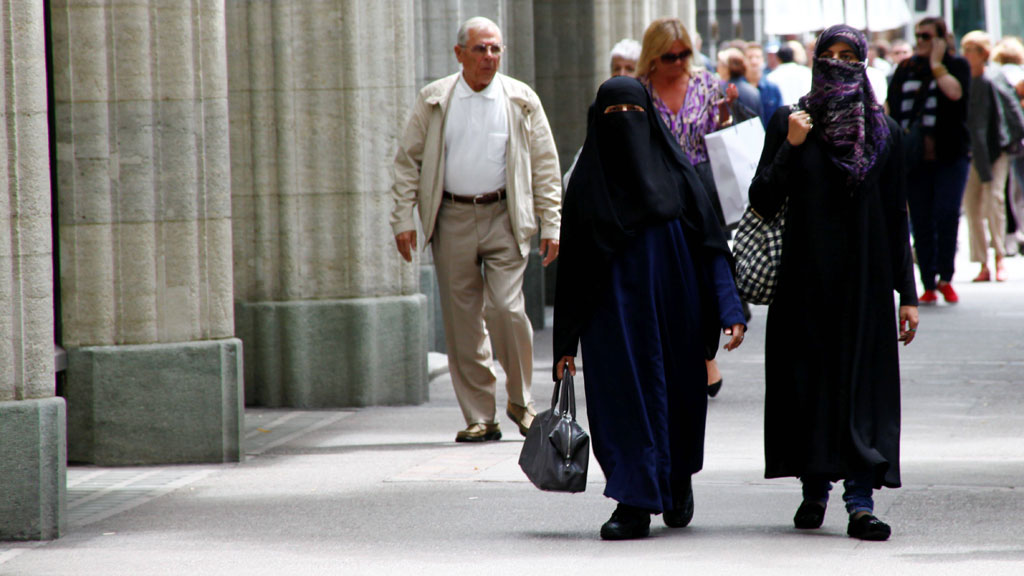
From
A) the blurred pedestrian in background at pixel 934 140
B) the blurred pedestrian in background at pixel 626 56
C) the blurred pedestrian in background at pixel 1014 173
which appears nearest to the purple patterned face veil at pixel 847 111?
the blurred pedestrian in background at pixel 626 56

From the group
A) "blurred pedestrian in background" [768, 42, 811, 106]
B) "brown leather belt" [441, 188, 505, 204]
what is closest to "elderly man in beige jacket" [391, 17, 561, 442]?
"brown leather belt" [441, 188, 505, 204]

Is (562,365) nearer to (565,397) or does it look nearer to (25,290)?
(565,397)

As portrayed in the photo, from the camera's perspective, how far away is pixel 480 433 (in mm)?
9484

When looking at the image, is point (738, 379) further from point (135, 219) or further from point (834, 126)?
point (834, 126)

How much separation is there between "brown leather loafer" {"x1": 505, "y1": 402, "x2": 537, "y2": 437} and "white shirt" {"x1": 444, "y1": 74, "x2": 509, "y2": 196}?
1.07 metres

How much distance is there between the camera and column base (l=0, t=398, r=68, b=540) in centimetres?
698

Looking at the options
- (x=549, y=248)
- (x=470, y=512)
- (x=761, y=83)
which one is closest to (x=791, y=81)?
(x=761, y=83)

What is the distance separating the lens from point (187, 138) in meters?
8.73

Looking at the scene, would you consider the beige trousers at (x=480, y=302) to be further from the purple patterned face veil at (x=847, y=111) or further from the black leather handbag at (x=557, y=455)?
the purple patterned face veil at (x=847, y=111)

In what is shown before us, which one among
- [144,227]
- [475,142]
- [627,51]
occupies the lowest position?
[144,227]

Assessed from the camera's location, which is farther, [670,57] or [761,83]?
[761,83]

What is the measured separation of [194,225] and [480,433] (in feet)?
5.78

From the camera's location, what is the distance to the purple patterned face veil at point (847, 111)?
6.76 metres

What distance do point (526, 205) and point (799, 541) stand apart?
3201 millimetres
